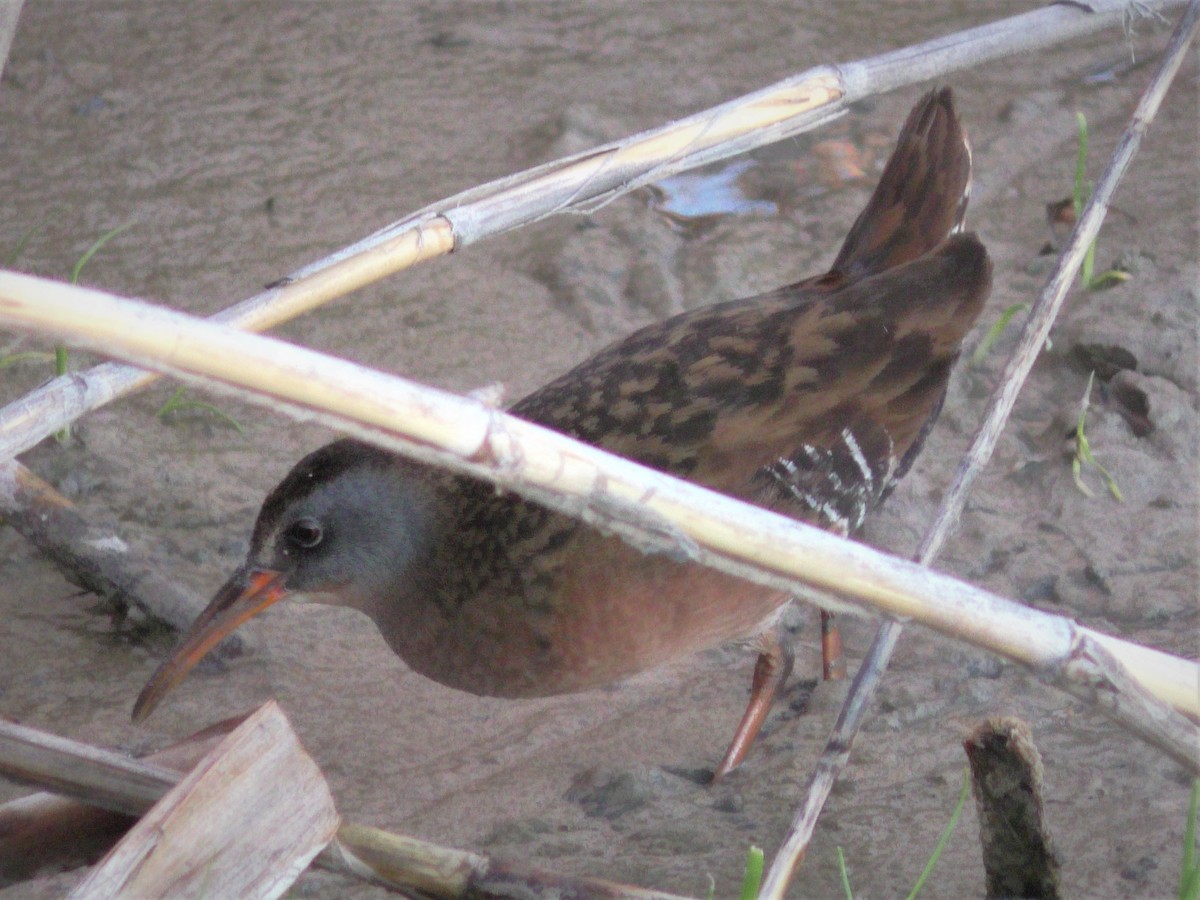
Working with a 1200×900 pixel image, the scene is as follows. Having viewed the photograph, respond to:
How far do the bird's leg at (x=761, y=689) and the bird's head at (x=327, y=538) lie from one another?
0.66 metres

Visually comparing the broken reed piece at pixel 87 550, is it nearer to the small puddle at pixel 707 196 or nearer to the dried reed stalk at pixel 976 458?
the dried reed stalk at pixel 976 458

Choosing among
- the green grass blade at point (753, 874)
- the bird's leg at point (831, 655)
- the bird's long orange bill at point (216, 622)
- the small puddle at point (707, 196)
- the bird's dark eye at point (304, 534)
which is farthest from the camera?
the small puddle at point (707, 196)

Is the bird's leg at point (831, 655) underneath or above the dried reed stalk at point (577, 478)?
underneath

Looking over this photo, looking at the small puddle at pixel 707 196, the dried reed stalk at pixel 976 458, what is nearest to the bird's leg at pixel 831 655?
the dried reed stalk at pixel 976 458

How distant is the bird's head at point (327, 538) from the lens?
8.20ft

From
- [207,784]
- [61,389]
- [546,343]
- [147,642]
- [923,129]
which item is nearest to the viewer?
[207,784]

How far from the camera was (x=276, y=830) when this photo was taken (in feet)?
5.42

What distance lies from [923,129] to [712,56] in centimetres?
162

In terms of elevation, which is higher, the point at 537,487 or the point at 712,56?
the point at 537,487

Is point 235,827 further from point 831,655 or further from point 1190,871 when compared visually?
point 831,655

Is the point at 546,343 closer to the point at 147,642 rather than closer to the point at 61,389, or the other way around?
the point at 147,642

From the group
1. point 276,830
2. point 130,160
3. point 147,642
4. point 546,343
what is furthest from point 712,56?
point 276,830

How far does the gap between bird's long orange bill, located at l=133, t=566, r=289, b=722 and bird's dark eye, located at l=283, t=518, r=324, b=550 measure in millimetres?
66

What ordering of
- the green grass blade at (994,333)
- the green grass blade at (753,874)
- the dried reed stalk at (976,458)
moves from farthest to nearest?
the green grass blade at (994,333)
the dried reed stalk at (976,458)
the green grass blade at (753,874)
